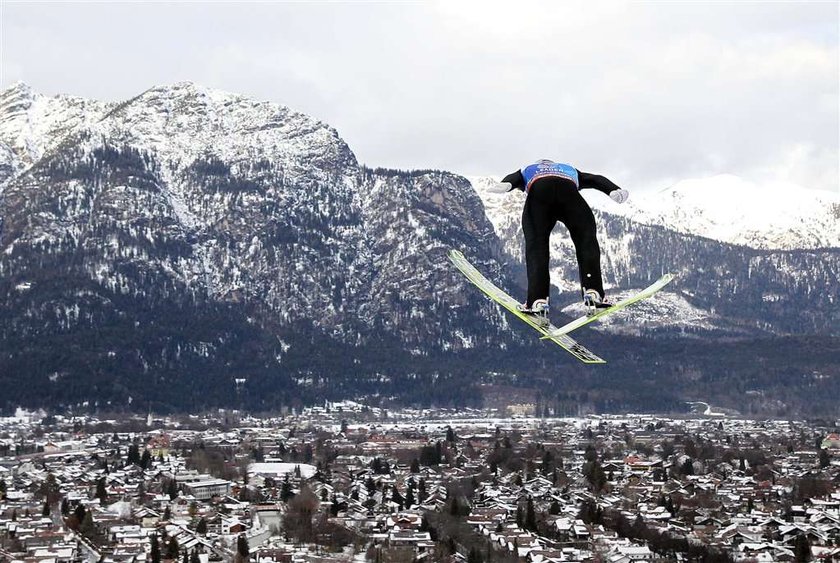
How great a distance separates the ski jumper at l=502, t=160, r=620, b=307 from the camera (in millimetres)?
24266

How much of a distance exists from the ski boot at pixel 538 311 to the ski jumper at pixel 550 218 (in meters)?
0.09

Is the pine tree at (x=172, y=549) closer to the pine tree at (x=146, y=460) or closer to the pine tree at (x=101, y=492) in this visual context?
the pine tree at (x=101, y=492)

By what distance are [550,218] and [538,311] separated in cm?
130

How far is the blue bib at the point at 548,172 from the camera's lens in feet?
80.2

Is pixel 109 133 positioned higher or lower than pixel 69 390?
higher

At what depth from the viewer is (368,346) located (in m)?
177

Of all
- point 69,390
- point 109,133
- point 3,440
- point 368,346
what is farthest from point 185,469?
point 109,133

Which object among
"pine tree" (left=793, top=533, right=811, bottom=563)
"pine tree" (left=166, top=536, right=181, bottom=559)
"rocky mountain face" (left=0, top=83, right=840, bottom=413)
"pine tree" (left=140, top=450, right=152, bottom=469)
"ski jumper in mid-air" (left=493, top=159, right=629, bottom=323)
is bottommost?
"pine tree" (left=166, top=536, right=181, bottom=559)

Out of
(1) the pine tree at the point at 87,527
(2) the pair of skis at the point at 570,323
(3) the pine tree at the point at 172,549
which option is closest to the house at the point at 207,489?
(1) the pine tree at the point at 87,527

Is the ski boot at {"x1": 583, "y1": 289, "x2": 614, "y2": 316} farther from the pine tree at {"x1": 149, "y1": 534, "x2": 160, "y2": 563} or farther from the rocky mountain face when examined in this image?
the rocky mountain face

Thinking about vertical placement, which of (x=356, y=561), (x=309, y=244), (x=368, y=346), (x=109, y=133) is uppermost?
(x=109, y=133)

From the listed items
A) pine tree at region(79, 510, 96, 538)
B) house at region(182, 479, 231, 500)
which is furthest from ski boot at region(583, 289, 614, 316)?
house at region(182, 479, 231, 500)

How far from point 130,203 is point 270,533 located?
117m

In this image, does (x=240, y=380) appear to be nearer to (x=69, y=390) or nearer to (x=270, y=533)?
(x=69, y=390)
